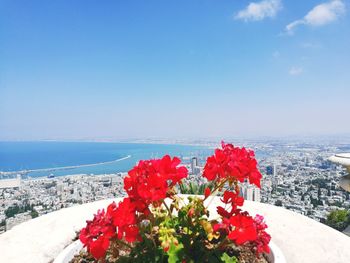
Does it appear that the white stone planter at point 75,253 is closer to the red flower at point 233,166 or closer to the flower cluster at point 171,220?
the flower cluster at point 171,220

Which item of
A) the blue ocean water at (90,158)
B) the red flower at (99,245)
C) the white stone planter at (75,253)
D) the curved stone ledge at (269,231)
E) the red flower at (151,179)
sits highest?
the red flower at (151,179)

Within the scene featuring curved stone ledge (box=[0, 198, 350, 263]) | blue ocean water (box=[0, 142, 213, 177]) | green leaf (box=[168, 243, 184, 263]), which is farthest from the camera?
blue ocean water (box=[0, 142, 213, 177])

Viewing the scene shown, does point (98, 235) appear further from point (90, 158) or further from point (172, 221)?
point (90, 158)

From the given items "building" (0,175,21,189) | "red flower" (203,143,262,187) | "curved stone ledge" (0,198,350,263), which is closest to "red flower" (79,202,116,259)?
"red flower" (203,143,262,187)

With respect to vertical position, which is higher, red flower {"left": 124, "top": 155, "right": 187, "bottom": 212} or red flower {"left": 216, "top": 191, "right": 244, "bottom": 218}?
red flower {"left": 124, "top": 155, "right": 187, "bottom": 212}

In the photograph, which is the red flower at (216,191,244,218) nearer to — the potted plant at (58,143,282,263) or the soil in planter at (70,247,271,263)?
the potted plant at (58,143,282,263)


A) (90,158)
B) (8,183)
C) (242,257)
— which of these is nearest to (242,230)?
(242,257)

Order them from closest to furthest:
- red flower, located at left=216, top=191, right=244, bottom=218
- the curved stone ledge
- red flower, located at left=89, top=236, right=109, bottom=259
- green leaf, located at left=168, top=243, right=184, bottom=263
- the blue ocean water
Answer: red flower, located at left=89, top=236, right=109, bottom=259 < green leaf, located at left=168, top=243, right=184, bottom=263 < red flower, located at left=216, top=191, right=244, bottom=218 < the curved stone ledge < the blue ocean water

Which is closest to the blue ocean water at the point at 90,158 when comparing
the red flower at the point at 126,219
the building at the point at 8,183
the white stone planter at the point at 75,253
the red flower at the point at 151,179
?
the red flower at the point at 151,179
